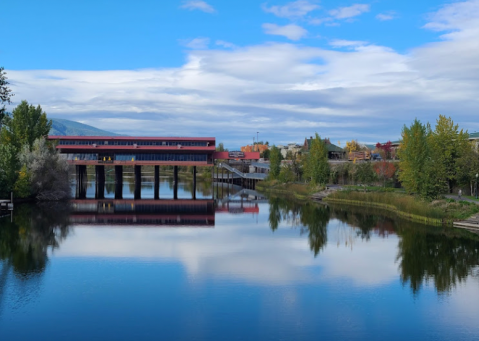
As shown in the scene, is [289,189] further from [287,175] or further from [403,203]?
[403,203]

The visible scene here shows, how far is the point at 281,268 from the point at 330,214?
25133 millimetres

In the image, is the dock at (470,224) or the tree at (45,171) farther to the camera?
the tree at (45,171)

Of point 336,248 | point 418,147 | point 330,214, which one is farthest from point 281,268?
point 418,147

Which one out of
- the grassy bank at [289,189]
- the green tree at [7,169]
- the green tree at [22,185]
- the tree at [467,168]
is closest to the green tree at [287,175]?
the grassy bank at [289,189]

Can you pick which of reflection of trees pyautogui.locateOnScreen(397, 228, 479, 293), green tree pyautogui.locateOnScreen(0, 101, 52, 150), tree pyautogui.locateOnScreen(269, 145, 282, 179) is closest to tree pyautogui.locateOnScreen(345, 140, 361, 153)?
tree pyautogui.locateOnScreen(269, 145, 282, 179)

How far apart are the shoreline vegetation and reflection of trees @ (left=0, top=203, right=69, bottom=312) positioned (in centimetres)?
2704

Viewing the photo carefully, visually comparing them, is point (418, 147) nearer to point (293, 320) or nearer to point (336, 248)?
point (336, 248)

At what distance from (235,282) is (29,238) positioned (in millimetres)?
16128

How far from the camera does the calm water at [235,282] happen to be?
15.2 m

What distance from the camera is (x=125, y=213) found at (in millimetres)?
46844

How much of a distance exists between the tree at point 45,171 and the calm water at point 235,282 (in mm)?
15996

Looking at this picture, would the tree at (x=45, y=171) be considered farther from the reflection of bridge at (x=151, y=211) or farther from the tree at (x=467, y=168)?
the tree at (x=467, y=168)

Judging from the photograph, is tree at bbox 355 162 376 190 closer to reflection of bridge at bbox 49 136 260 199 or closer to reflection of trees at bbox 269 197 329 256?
reflection of trees at bbox 269 197 329 256

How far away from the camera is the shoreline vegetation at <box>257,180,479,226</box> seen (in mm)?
38188
